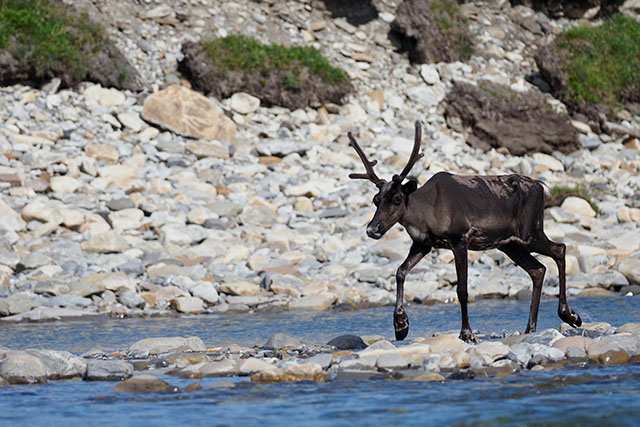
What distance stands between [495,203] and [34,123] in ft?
48.4

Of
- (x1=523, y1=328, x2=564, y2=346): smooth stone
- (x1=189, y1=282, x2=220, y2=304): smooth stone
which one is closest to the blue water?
(x1=523, y1=328, x2=564, y2=346): smooth stone

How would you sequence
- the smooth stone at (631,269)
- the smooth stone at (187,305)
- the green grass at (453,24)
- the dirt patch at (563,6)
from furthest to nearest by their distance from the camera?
the dirt patch at (563,6)
the green grass at (453,24)
the smooth stone at (631,269)
the smooth stone at (187,305)

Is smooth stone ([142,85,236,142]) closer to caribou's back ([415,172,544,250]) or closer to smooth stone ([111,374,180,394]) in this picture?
caribou's back ([415,172,544,250])

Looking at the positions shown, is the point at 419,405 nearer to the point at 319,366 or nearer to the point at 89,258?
the point at 319,366

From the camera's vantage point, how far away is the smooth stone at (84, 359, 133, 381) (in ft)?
25.1

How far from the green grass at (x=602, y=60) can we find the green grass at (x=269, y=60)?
7816 mm

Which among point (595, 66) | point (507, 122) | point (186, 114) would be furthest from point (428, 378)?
point (595, 66)

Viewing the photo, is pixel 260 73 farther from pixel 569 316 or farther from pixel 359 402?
pixel 359 402

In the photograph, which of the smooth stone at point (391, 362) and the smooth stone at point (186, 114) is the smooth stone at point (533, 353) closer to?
the smooth stone at point (391, 362)

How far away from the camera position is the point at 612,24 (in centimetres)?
3053

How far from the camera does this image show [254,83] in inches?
955

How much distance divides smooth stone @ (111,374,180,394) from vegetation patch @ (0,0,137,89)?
55.3 feet

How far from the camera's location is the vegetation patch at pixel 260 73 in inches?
947

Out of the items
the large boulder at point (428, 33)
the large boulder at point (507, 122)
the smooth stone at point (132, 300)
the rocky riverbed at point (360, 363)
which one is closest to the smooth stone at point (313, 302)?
the smooth stone at point (132, 300)
